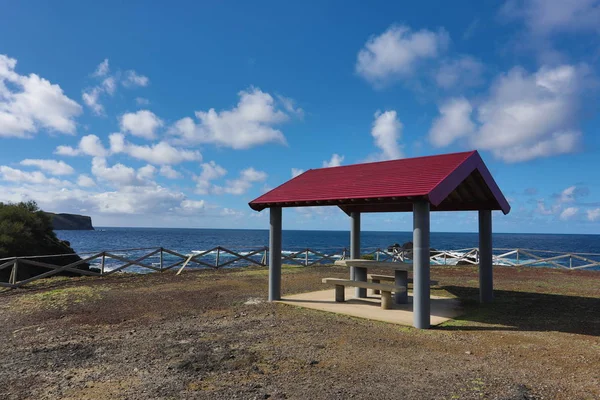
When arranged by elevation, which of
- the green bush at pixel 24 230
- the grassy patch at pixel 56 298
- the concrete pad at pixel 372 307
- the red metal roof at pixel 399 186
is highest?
the red metal roof at pixel 399 186

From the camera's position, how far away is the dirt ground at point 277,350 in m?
4.38

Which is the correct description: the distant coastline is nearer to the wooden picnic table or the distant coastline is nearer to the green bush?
the green bush

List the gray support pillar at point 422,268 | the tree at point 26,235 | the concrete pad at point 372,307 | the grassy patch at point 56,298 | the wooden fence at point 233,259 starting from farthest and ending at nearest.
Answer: the tree at point 26,235
the wooden fence at point 233,259
the grassy patch at point 56,298
the concrete pad at point 372,307
the gray support pillar at point 422,268

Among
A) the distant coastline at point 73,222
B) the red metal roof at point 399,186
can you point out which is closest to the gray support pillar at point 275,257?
the red metal roof at point 399,186

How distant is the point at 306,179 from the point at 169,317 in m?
5.18

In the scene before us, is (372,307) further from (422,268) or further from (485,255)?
(485,255)

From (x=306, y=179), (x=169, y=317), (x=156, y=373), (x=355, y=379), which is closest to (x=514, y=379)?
(x=355, y=379)

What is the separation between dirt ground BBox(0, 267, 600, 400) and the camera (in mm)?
4379

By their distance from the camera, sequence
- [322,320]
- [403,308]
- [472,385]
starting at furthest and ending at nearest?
[403,308] < [322,320] < [472,385]

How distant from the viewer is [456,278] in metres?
14.8

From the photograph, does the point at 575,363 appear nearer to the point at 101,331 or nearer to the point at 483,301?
the point at 483,301

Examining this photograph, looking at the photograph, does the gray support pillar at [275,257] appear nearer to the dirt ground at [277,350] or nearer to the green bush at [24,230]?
the dirt ground at [277,350]

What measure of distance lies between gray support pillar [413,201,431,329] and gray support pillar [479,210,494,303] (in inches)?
128

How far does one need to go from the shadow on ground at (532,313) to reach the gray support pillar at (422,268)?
0.46 metres
